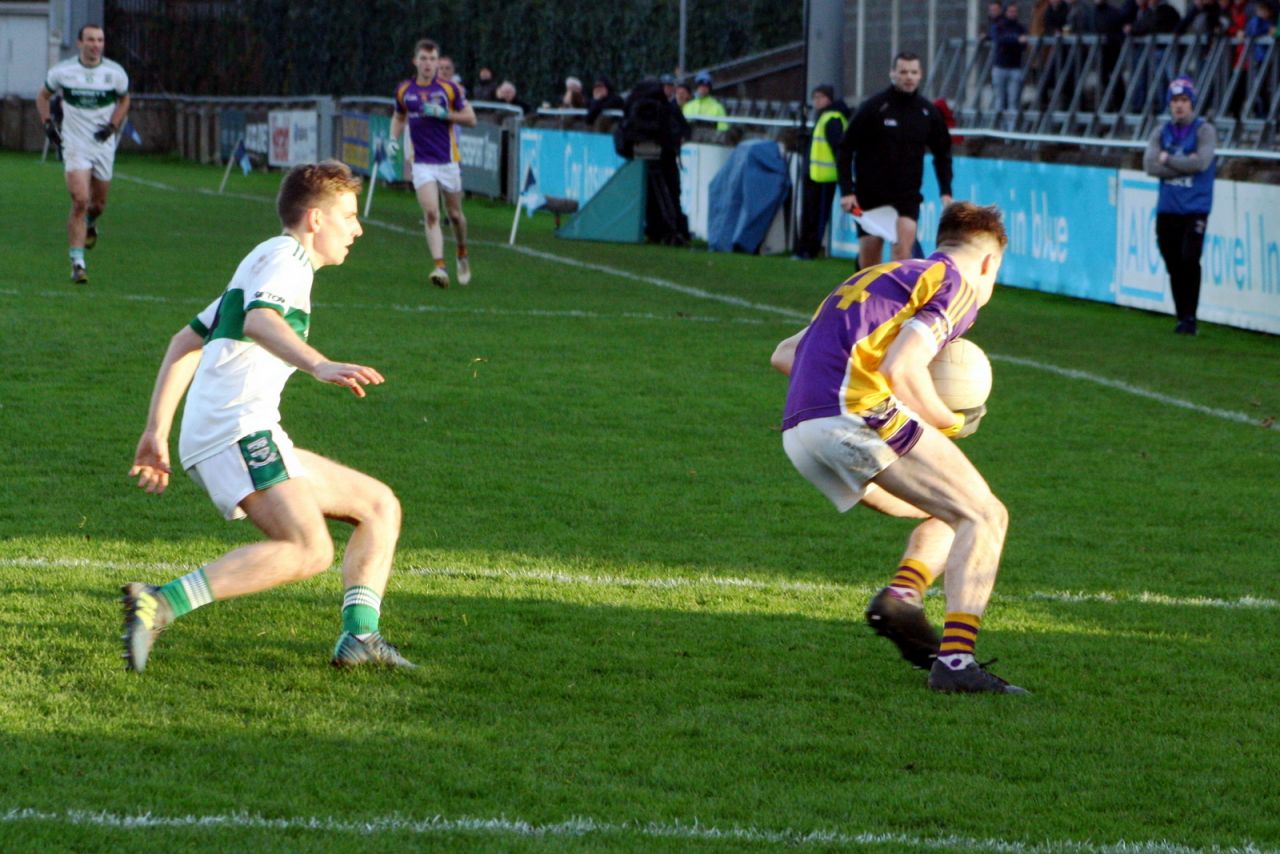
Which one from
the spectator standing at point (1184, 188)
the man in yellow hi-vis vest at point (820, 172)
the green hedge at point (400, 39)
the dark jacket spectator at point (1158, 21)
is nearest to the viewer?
the spectator standing at point (1184, 188)

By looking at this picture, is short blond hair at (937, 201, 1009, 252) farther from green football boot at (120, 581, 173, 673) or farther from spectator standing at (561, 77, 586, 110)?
spectator standing at (561, 77, 586, 110)

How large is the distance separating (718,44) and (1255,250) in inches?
1308

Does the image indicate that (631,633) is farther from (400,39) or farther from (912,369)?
(400,39)

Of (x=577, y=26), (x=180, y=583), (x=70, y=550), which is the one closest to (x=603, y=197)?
(x=70, y=550)

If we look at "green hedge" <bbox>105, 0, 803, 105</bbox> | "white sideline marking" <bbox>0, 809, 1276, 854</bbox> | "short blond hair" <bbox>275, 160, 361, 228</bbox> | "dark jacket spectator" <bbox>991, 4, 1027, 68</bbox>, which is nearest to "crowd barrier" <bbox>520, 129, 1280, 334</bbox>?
"dark jacket spectator" <bbox>991, 4, 1027, 68</bbox>

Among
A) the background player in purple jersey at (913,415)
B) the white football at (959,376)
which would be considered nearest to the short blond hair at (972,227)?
the background player in purple jersey at (913,415)

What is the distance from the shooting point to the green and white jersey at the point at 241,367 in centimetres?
545

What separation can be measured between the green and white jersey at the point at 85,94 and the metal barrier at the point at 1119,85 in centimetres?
993

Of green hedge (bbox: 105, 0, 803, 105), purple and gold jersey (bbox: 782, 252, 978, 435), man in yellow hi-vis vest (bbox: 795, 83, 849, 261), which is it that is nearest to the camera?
purple and gold jersey (bbox: 782, 252, 978, 435)

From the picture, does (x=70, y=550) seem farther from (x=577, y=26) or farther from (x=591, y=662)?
(x=577, y=26)

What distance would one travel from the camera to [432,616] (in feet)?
21.5

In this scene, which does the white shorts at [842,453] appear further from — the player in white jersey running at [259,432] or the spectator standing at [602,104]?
the spectator standing at [602,104]

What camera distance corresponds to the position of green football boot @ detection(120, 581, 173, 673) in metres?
5.51

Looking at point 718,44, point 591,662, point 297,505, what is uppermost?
point 718,44
